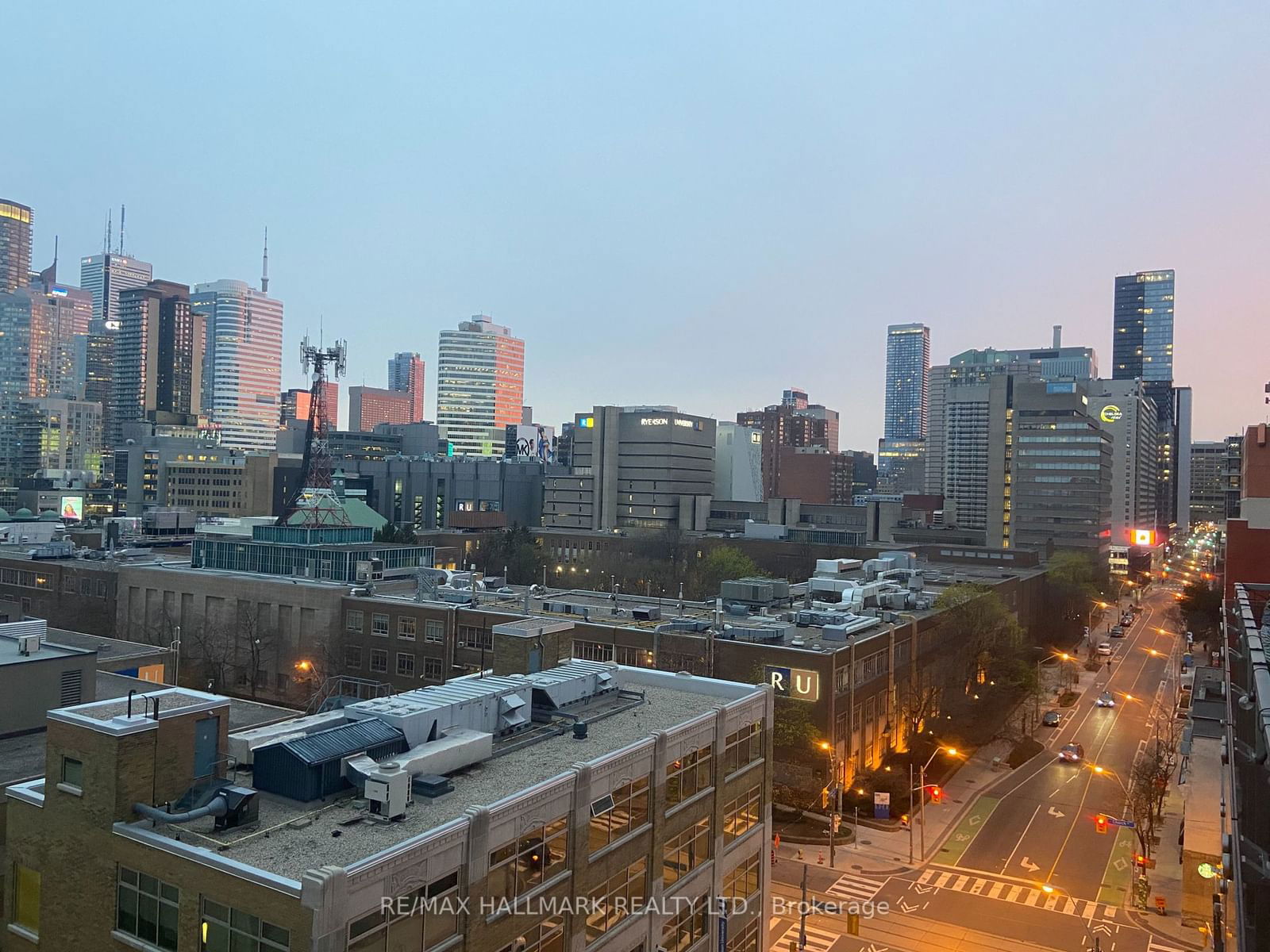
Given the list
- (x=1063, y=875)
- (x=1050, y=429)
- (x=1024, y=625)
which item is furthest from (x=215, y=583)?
(x=1050, y=429)

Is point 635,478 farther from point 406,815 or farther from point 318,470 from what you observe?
point 406,815

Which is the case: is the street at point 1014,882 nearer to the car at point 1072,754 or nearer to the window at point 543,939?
the car at point 1072,754

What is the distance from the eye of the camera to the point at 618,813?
26.7m

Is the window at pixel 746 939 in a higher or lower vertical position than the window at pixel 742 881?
lower

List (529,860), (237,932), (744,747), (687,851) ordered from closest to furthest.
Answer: (237,932)
(529,860)
(687,851)
(744,747)

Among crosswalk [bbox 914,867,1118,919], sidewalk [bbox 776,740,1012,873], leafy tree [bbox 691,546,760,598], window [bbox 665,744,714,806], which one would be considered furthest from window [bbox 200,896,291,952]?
leafy tree [bbox 691,546,760,598]

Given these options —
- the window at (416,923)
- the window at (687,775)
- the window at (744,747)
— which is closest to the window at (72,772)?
the window at (416,923)

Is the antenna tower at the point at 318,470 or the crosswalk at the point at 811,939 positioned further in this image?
the antenna tower at the point at 318,470

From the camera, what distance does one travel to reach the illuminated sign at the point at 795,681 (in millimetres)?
59375

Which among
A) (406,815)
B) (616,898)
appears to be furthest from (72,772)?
(616,898)

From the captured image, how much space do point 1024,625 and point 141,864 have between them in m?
108

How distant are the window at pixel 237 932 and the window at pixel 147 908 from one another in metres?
1.05

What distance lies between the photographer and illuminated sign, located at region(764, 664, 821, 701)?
5938 centimetres

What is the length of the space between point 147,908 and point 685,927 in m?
16.6
